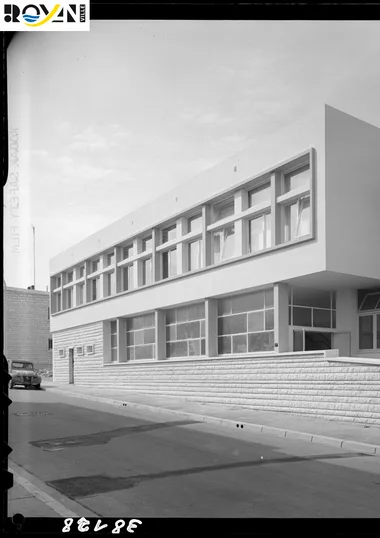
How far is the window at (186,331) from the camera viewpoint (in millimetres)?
25217

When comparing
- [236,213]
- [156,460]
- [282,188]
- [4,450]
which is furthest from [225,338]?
[4,450]

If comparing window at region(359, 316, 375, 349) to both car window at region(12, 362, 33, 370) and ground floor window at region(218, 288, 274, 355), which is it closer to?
ground floor window at region(218, 288, 274, 355)

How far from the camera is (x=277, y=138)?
66.0 ft

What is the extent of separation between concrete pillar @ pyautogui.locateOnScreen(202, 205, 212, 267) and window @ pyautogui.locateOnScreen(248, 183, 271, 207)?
2377mm

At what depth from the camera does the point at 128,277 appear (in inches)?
1235

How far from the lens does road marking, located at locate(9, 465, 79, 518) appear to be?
6.80 m

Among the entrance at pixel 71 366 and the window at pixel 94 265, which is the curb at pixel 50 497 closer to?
the window at pixel 94 265

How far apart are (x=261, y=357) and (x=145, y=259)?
34.7 feet

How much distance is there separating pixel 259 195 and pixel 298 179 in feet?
6.57

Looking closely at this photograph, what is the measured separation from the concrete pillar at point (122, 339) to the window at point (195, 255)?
733 cm

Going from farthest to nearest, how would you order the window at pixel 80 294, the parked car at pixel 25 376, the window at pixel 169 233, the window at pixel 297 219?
1. the window at pixel 80 294
2. the parked car at pixel 25 376
3. the window at pixel 169 233
4. the window at pixel 297 219

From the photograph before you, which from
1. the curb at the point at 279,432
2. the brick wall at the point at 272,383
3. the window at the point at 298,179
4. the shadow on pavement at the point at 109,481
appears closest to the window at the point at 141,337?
the brick wall at the point at 272,383

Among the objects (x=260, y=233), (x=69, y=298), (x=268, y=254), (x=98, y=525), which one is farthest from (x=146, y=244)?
(x=98, y=525)

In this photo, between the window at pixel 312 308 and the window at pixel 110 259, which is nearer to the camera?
the window at pixel 312 308
